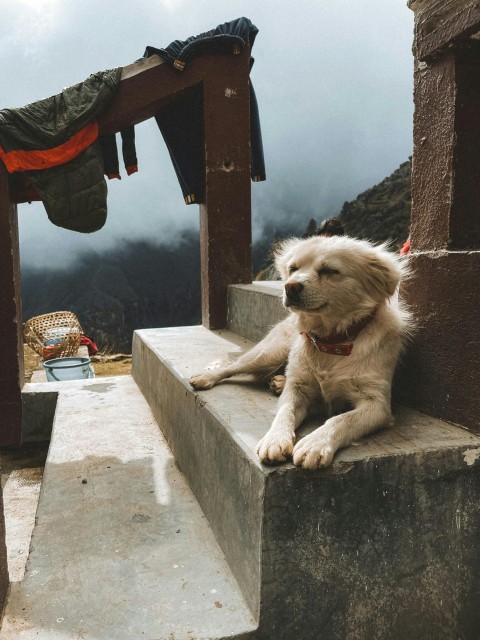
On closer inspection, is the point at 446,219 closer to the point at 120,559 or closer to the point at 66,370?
the point at 120,559

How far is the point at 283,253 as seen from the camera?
3070 mm

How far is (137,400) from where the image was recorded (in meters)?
5.28

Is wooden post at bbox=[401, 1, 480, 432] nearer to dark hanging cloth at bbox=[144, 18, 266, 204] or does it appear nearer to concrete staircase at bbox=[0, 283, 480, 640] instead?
concrete staircase at bbox=[0, 283, 480, 640]

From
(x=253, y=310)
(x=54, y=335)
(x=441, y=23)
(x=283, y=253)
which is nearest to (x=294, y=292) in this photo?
(x=283, y=253)

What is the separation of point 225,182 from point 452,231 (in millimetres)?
4197

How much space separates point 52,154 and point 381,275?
4123 mm

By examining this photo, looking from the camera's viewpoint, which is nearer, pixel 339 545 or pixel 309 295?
pixel 339 545

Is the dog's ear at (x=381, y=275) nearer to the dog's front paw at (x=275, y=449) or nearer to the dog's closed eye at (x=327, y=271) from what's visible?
the dog's closed eye at (x=327, y=271)

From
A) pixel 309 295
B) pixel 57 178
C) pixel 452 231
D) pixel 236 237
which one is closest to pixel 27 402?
pixel 57 178

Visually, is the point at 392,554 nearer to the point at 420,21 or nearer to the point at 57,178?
the point at 420,21

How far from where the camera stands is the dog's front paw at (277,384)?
3.14 meters

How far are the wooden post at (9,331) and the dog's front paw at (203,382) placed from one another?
303cm

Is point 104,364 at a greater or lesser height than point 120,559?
lesser

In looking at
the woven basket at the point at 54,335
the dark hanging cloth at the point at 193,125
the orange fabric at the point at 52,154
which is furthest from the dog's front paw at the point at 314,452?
the woven basket at the point at 54,335
